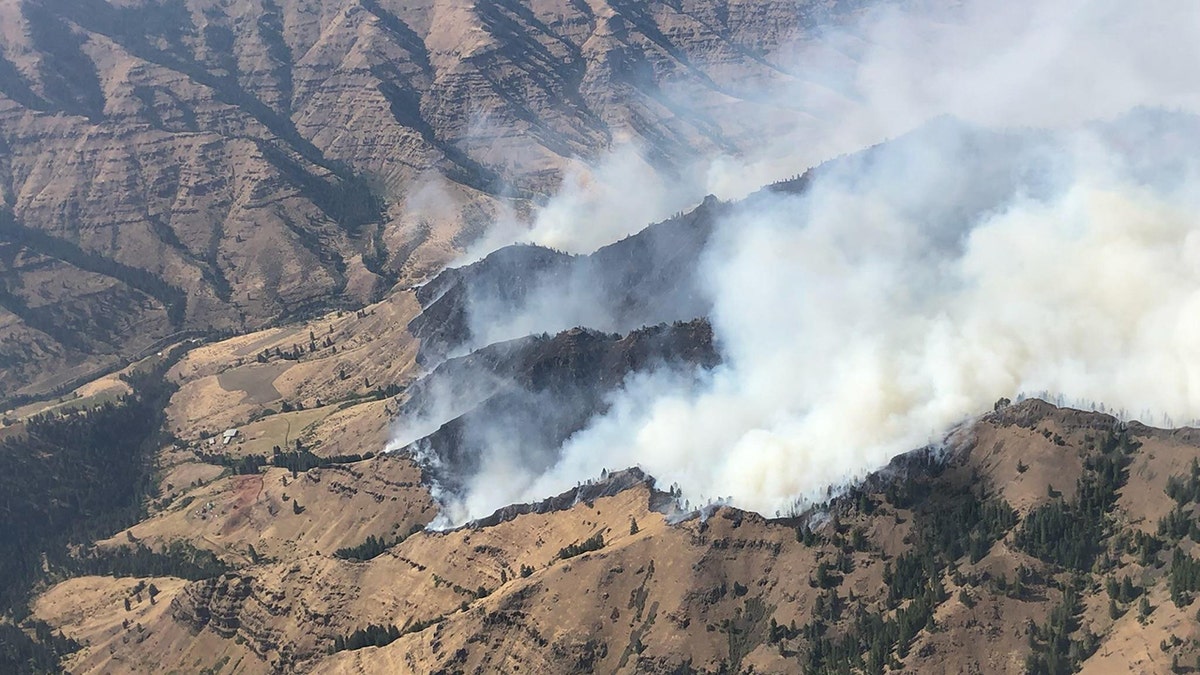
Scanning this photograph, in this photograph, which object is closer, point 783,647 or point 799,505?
point 783,647

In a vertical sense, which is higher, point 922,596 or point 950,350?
point 950,350

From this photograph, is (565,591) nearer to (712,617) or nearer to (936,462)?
(712,617)

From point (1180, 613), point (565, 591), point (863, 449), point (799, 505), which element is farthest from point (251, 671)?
point (1180, 613)

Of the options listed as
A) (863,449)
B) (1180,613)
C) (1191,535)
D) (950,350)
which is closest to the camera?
(1180,613)

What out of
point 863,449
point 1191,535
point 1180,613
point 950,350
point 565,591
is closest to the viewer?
point 1180,613

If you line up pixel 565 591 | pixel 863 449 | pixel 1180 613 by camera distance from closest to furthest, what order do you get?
pixel 1180 613 < pixel 565 591 < pixel 863 449

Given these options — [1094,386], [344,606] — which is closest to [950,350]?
[1094,386]

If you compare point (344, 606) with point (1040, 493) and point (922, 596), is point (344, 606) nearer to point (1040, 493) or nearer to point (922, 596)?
point (922, 596)

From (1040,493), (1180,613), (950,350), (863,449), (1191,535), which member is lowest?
(1180,613)

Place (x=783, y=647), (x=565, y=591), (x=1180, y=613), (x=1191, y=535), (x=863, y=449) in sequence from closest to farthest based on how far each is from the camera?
(x=1180, y=613) < (x=1191, y=535) < (x=783, y=647) < (x=565, y=591) < (x=863, y=449)
